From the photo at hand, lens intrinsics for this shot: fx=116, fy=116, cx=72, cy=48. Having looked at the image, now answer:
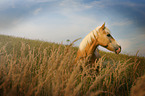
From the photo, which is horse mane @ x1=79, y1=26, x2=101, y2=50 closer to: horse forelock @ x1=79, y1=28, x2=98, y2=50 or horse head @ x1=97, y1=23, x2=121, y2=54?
horse forelock @ x1=79, y1=28, x2=98, y2=50

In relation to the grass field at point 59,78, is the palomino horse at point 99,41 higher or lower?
higher

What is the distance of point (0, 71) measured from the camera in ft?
9.29

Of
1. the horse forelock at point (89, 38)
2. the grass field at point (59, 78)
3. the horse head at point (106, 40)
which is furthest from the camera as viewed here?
the horse forelock at point (89, 38)

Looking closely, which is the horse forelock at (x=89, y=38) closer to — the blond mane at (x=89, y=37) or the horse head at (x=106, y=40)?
the blond mane at (x=89, y=37)

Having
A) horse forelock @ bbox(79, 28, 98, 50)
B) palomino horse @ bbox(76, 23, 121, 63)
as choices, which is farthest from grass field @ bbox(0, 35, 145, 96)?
horse forelock @ bbox(79, 28, 98, 50)

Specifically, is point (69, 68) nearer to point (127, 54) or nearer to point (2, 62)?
point (2, 62)

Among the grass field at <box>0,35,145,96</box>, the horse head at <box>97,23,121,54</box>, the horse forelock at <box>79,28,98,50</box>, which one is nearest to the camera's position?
the grass field at <box>0,35,145,96</box>

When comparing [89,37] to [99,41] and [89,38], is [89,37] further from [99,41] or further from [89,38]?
[99,41]

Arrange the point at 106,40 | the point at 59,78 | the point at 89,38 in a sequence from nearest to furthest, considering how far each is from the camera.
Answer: the point at 59,78 < the point at 106,40 < the point at 89,38

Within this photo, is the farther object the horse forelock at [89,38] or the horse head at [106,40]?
the horse forelock at [89,38]

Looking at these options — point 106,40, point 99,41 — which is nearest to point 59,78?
point 99,41

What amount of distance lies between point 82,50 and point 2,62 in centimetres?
253

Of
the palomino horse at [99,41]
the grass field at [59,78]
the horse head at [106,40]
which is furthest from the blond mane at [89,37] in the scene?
the grass field at [59,78]

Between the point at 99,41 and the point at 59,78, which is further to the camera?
the point at 99,41
